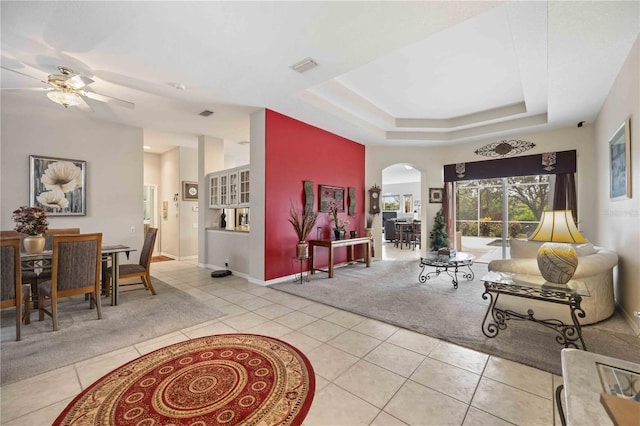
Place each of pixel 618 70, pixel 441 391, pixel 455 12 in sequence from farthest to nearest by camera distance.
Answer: pixel 618 70 < pixel 455 12 < pixel 441 391

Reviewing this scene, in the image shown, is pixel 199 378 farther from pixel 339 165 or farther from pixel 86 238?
pixel 339 165

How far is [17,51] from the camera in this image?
280 centimetres

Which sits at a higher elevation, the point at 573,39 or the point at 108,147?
the point at 573,39

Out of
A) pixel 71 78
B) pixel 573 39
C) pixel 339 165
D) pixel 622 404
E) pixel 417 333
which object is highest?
pixel 573 39

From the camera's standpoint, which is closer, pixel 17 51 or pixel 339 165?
pixel 17 51

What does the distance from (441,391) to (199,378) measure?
175 cm

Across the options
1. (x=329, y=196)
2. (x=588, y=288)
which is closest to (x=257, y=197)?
(x=329, y=196)

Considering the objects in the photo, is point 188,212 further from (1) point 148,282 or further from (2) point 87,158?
(1) point 148,282

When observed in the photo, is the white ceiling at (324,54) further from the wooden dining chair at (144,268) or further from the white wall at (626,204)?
the wooden dining chair at (144,268)

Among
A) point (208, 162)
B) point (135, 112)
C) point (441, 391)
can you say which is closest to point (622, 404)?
point (441, 391)

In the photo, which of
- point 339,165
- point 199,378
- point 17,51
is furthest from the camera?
point 339,165

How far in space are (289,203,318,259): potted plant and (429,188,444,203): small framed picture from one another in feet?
11.3

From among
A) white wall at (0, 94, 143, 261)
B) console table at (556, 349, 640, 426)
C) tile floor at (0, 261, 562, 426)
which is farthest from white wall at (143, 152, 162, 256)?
console table at (556, 349, 640, 426)

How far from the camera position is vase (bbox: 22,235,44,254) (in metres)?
3.02
